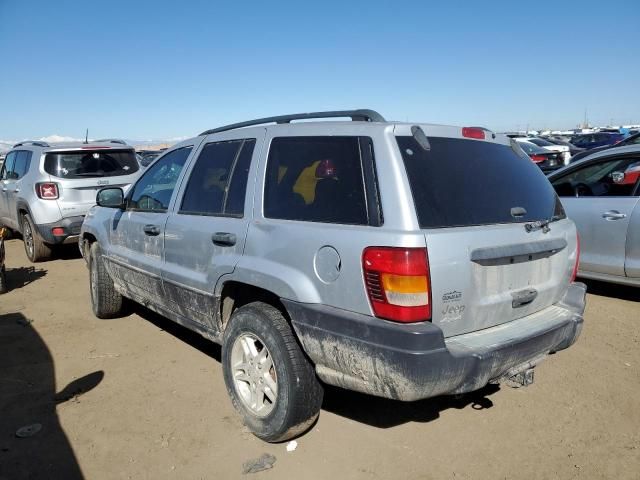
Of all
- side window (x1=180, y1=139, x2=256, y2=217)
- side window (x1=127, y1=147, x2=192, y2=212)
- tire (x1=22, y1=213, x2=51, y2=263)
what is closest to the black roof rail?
side window (x1=180, y1=139, x2=256, y2=217)

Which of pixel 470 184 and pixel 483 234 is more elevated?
pixel 470 184

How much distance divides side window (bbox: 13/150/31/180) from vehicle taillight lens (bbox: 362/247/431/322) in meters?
7.51

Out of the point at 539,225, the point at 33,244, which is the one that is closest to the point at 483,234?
the point at 539,225

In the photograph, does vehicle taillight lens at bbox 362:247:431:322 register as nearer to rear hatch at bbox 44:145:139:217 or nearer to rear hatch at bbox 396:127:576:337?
rear hatch at bbox 396:127:576:337

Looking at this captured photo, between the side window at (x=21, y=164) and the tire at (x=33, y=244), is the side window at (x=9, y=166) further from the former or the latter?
the tire at (x=33, y=244)

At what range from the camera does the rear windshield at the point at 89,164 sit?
7582 millimetres

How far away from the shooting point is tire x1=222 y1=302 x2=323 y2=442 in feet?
9.18

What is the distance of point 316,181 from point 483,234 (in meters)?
0.94

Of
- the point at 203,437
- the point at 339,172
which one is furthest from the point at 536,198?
the point at 203,437

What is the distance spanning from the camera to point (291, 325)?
113 inches

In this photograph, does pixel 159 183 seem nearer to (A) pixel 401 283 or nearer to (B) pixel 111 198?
(B) pixel 111 198

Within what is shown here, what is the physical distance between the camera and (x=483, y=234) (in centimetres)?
258

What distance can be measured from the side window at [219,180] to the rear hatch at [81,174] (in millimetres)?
4366

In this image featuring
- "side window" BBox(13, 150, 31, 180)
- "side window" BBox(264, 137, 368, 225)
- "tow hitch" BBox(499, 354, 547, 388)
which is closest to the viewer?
"side window" BBox(264, 137, 368, 225)
